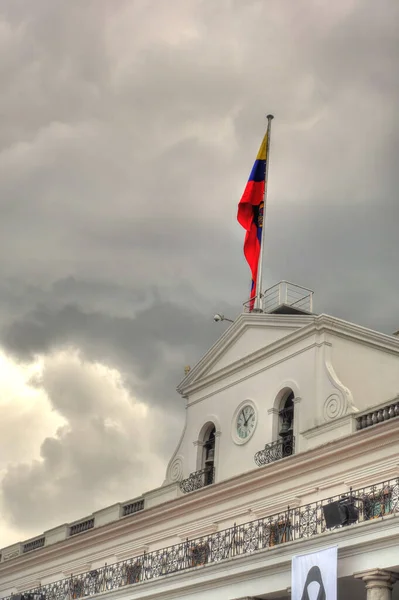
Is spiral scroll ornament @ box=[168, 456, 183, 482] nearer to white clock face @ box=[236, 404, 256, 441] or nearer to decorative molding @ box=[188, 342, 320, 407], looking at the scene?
decorative molding @ box=[188, 342, 320, 407]

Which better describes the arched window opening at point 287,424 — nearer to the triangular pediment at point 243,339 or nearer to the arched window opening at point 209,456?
the triangular pediment at point 243,339

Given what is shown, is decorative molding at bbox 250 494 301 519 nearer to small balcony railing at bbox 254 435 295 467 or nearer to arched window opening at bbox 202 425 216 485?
small balcony railing at bbox 254 435 295 467

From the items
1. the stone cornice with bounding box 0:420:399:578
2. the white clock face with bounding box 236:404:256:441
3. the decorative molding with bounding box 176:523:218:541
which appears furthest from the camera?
the white clock face with bounding box 236:404:256:441

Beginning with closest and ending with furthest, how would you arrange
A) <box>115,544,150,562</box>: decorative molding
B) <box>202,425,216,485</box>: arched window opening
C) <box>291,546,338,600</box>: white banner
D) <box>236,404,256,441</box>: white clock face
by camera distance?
<box>291,546,338,600</box>: white banner < <box>236,404,256,441</box>: white clock face < <box>202,425,216,485</box>: arched window opening < <box>115,544,150,562</box>: decorative molding

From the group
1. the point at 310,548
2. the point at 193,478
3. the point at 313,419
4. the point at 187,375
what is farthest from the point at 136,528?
the point at 310,548

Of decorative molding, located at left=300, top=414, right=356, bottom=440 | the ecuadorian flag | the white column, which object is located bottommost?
the white column

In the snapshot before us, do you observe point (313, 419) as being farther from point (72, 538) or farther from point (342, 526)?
point (72, 538)

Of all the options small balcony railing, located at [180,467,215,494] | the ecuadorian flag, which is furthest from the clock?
the ecuadorian flag

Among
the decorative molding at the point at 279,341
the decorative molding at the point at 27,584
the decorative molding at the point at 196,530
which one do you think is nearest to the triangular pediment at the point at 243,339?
the decorative molding at the point at 279,341

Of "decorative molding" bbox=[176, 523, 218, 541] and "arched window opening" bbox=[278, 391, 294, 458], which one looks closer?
"arched window opening" bbox=[278, 391, 294, 458]

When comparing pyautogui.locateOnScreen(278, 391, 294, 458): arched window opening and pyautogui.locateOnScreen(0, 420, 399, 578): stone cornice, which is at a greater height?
pyautogui.locateOnScreen(278, 391, 294, 458): arched window opening

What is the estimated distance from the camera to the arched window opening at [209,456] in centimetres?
3588

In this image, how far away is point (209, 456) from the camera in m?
36.7

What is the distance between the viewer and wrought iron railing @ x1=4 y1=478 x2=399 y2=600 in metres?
23.8
